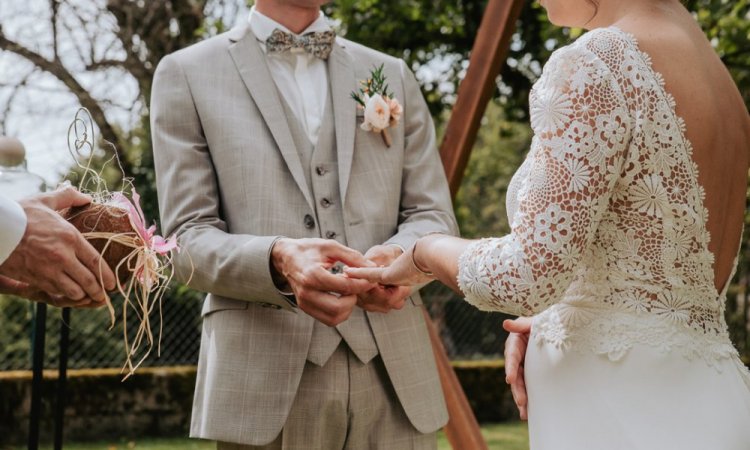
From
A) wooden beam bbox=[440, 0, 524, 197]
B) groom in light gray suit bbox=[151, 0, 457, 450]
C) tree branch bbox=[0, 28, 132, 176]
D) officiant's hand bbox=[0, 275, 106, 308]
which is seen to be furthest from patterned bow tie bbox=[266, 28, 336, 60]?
tree branch bbox=[0, 28, 132, 176]

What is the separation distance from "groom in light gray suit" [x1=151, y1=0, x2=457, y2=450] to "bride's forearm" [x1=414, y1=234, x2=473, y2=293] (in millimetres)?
322

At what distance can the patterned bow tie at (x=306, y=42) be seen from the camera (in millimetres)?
2625

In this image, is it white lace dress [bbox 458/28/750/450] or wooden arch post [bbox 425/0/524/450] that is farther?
wooden arch post [bbox 425/0/524/450]

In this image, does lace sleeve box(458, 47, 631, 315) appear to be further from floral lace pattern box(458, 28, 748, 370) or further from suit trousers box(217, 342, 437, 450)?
suit trousers box(217, 342, 437, 450)

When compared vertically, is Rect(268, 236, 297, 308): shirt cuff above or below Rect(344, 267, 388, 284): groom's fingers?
below

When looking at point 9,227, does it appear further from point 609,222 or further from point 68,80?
Result: point 68,80

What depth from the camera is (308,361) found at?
2.37m

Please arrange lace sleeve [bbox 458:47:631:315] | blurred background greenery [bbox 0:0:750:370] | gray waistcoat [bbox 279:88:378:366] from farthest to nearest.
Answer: blurred background greenery [bbox 0:0:750:370] → gray waistcoat [bbox 279:88:378:366] → lace sleeve [bbox 458:47:631:315]

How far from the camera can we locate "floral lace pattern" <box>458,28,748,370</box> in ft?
5.25

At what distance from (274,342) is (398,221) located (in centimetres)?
55

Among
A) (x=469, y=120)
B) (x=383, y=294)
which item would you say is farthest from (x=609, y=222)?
(x=469, y=120)

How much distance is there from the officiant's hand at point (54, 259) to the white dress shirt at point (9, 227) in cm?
2

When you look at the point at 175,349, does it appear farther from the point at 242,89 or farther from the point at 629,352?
the point at 629,352

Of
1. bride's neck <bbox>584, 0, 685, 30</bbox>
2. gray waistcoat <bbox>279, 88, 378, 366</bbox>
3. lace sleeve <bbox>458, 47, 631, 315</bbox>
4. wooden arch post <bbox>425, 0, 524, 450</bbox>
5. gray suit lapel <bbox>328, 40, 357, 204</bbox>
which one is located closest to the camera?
lace sleeve <bbox>458, 47, 631, 315</bbox>
